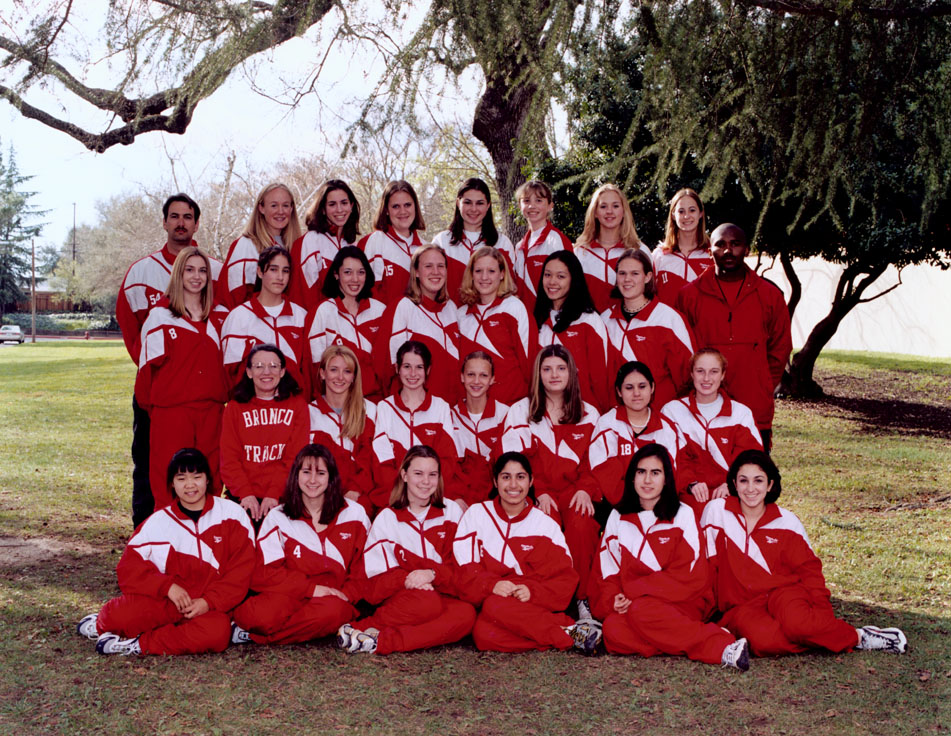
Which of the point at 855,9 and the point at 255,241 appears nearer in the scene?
the point at 855,9

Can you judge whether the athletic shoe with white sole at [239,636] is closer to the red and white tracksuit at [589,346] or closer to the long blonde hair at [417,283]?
the long blonde hair at [417,283]

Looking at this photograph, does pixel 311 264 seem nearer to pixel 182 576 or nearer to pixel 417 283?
pixel 417 283

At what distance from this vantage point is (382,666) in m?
4.09

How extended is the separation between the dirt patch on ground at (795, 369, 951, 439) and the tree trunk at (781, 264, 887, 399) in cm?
34

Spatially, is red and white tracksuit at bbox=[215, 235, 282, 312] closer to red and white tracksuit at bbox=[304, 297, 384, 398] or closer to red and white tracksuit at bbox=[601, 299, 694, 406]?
red and white tracksuit at bbox=[304, 297, 384, 398]

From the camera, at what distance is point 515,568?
4520mm

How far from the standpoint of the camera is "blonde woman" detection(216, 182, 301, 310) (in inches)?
221

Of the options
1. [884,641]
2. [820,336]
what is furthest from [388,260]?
[820,336]

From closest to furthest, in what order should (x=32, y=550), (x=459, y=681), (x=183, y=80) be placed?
(x=459, y=681) → (x=183, y=80) → (x=32, y=550)

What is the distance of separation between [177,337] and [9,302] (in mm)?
47063

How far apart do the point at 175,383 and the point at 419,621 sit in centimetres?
196

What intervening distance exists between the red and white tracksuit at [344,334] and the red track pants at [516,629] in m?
1.63

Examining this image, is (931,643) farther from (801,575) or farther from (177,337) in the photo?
(177,337)

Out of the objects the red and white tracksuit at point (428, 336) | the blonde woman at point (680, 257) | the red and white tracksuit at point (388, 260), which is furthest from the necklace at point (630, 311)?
the red and white tracksuit at point (388, 260)
